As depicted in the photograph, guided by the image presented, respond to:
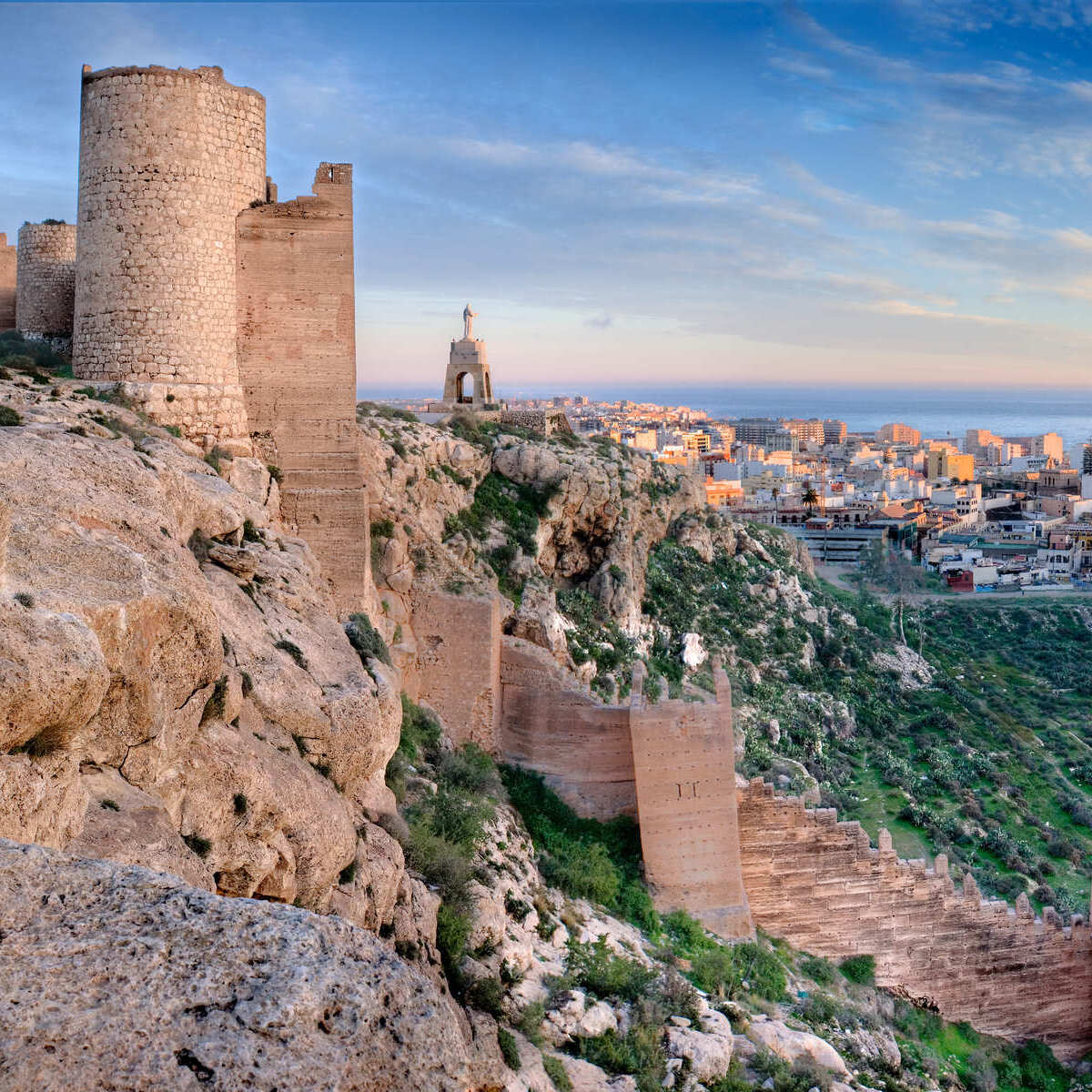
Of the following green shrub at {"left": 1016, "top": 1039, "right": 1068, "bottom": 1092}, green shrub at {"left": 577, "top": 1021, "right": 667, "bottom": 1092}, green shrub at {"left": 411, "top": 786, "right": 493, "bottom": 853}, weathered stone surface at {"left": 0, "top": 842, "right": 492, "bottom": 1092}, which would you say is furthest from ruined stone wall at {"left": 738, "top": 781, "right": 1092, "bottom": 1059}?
weathered stone surface at {"left": 0, "top": 842, "right": 492, "bottom": 1092}

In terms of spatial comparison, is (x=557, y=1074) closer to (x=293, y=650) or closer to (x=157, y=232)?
(x=293, y=650)

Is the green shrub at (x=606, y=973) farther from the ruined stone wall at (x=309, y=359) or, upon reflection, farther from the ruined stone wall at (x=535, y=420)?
the ruined stone wall at (x=535, y=420)

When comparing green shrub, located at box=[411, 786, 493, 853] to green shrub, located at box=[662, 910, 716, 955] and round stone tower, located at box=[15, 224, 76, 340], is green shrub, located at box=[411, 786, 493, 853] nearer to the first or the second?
green shrub, located at box=[662, 910, 716, 955]

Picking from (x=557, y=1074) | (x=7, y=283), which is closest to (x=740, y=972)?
(x=557, y=1074)

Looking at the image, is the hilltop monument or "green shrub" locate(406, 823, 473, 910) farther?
the hilltop monument

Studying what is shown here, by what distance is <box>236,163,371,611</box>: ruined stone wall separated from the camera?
1238 cm

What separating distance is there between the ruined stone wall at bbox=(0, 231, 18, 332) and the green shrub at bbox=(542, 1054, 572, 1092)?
11.1 metres

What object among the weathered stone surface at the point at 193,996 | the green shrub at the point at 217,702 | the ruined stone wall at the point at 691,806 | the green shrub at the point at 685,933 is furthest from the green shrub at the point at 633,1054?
the weathered stone surface at the point at 193,996

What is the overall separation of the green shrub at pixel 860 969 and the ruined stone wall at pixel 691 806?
5.76 feet

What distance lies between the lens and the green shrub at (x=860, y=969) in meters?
14.7

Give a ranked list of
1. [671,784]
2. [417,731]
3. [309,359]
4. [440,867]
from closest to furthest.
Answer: [440,867] < [309,359] < [417,731] < [671,784]

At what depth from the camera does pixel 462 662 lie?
47.7ft

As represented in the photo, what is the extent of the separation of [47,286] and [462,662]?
264 inches

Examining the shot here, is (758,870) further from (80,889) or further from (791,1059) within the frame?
(80,889)
